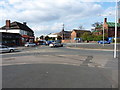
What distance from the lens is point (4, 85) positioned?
536cm

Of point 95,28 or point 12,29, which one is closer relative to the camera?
point 12,29

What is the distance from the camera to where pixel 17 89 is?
191 inches

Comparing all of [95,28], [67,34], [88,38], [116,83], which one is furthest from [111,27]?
[116,83]

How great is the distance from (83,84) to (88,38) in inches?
2831

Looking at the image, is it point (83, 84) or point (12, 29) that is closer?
point (83, 84)

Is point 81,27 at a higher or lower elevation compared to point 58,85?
higher

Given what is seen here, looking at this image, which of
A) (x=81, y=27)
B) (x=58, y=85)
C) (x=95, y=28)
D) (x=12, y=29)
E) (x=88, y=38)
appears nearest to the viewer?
(x=58, y=85)

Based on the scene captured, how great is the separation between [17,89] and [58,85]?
1.51 metres

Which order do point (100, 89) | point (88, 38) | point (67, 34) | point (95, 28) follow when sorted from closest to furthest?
1. point (100, 89)
2. point (88, 38)
3. point (95, 28)
4. point (67, 34)

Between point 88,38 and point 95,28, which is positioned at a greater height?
point 95,28

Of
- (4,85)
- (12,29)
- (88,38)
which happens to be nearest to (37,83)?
(4,85)

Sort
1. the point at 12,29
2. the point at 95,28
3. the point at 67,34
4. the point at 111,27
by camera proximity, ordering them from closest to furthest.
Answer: the point at 12,29 < the point at 111,27 < the point at 95,28 < the point at 67,34

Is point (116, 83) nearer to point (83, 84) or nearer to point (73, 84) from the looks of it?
point (83, 84)

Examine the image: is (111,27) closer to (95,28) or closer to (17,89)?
(95,28)
